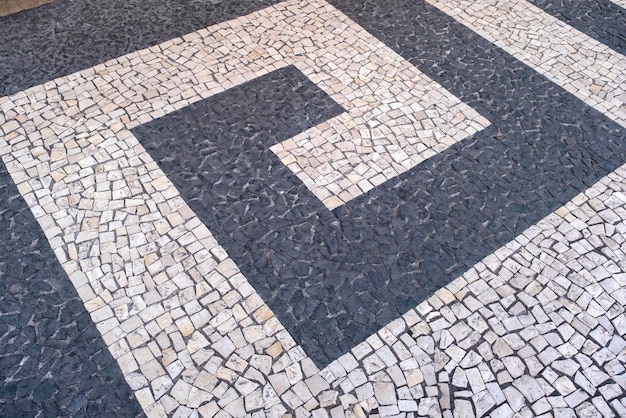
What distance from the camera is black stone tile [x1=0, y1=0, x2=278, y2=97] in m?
7.05

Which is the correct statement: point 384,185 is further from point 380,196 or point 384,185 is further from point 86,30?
point 86,30

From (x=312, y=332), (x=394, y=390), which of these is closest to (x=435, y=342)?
(x=394, y=390)

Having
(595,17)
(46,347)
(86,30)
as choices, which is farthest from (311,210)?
(595,17)

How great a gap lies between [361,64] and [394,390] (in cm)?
387

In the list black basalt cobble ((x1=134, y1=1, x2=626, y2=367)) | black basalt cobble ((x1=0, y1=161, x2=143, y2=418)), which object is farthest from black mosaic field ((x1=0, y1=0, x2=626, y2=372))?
black basalt cobble ((x1=0, y1=161, x2=143, y2=418))

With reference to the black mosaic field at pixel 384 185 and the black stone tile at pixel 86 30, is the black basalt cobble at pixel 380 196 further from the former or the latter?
the black stone tile at pixel 86 30

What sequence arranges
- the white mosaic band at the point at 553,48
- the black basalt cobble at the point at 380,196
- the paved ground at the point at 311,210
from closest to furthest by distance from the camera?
the paved ground at the point at 311,210, the black basalt cobble at the point at 380,196, the white mosaic band at the point at 553,48

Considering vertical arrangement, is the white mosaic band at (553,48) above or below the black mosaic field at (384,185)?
above

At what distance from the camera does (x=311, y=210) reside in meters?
5.76

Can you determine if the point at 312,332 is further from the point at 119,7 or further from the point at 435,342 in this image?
the point at 119,7

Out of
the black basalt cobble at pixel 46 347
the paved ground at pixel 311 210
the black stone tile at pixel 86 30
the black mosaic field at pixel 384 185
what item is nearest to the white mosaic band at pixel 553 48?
the paved ground at pixel 311 210

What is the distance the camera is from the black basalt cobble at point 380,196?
521cm

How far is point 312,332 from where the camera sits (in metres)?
4.96

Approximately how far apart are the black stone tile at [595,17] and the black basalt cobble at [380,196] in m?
1.28
